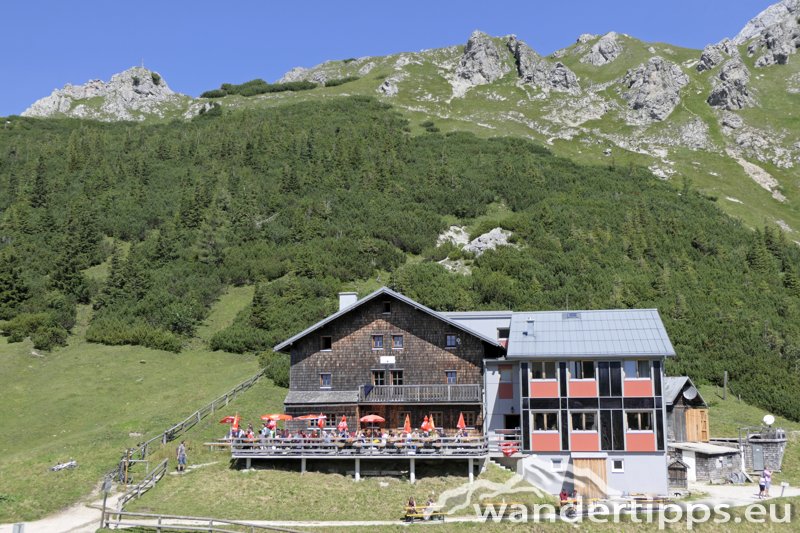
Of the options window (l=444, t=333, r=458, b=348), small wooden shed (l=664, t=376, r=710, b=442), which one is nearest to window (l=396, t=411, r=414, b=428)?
window (l=444, t=333, r=458, b=348)

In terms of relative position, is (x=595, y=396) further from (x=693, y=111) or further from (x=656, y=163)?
(x=693, y=111)

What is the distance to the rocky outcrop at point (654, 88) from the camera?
178 metres

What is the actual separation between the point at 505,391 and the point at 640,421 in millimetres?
7596

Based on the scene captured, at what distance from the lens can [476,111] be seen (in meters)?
180

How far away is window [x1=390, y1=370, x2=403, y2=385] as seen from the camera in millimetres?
43062

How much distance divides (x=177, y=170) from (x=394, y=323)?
3671 inches

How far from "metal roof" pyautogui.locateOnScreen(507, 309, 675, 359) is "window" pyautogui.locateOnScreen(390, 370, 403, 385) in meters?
6.83

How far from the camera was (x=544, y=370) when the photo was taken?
130 feet

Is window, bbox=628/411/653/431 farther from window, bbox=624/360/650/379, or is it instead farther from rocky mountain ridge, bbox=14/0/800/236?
rocky mountain ridge, bbox=14/0/800/236

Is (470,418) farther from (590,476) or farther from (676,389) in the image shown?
(676,389)

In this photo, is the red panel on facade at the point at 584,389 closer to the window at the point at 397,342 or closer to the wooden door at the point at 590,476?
the wooden door at the point at 590,476

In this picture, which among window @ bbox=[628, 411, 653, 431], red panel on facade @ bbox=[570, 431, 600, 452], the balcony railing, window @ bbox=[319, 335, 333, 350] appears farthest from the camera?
window @ bbox=[319, 335, 333, 350]

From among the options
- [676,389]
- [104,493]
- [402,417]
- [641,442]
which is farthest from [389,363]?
[676,389]

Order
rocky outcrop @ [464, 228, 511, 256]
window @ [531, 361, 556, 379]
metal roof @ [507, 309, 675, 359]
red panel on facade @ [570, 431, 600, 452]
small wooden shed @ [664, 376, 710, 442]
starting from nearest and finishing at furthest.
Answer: red panel on facade @ [570, 431, 600, 452] < metal roof @ [507, 309, 675, 359] < window @ [531, 361, 556, 379] < small wooden shed @ [664, 376, 710, 442] < rocky outcrop @ [464, 228, 511, 256]
